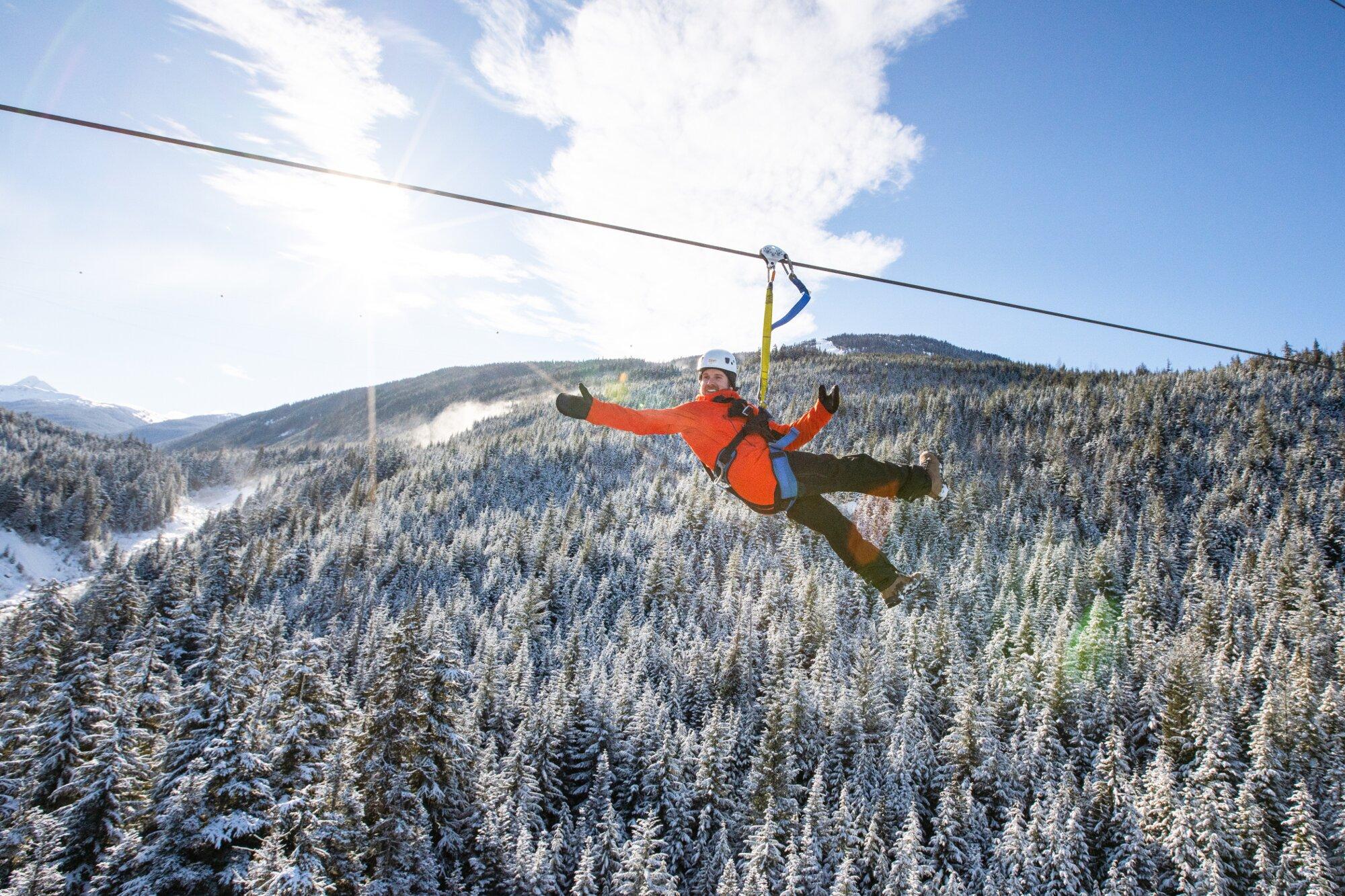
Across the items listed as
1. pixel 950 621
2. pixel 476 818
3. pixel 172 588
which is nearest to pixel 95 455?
pixel 172 588

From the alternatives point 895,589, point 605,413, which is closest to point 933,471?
point 895,589

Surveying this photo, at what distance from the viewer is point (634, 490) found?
105688 mm

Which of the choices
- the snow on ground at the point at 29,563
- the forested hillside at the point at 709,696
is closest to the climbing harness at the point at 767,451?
the forested hillside at the point at 709,696

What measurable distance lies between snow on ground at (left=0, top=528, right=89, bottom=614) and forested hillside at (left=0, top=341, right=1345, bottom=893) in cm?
1479

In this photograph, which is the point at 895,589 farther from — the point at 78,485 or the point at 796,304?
the point at 78,485

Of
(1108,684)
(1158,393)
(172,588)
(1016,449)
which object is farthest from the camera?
(1158,393)

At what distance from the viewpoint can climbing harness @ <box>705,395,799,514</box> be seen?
7.13 m

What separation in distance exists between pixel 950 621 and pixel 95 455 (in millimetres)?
152512

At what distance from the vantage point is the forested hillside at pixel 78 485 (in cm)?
9412

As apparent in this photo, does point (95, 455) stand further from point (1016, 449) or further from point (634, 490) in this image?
point (1016, 449)

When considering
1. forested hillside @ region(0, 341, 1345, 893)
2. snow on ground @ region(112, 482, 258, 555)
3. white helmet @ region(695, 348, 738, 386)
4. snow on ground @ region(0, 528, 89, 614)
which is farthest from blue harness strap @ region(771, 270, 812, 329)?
snow on ground @ region(0, 528, 89, 614)

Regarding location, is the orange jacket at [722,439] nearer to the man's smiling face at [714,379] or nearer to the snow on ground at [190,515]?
the man's smiling face at [714,379]

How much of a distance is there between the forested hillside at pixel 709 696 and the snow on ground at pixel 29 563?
48.5 ft

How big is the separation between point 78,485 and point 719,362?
427 feet
